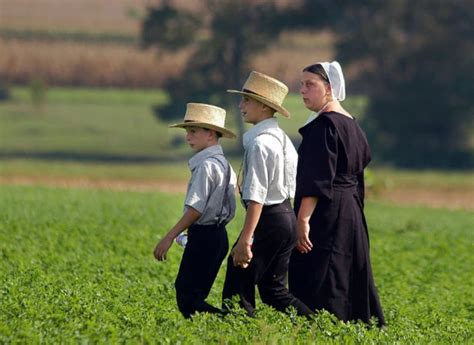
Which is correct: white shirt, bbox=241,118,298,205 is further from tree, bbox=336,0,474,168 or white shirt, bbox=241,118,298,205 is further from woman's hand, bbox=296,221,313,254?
tree, bbox=336,0,474,168

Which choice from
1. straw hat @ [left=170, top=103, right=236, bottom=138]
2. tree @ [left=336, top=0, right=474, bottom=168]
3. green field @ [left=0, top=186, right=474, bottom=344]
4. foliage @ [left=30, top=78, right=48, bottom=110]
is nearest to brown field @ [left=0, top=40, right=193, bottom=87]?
foliage @ [left=30, top=78, right=48, bottom=110]

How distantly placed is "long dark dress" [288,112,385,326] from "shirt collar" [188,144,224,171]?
635 millimetres

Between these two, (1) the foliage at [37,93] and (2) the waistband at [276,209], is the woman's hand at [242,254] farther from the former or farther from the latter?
(1) the foliage at [37,93]

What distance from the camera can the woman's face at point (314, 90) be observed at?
10.7 metres

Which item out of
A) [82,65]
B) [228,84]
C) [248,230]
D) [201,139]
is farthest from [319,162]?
[82,65]

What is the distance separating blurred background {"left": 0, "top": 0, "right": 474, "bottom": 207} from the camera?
2275 inches

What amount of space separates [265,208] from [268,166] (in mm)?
316

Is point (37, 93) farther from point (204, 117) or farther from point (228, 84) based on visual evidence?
point (204, 117)

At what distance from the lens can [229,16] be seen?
210ft

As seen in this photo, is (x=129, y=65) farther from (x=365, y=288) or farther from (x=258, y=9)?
(x=365, y=288)

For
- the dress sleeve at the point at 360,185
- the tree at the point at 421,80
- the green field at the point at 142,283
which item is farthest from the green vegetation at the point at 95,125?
the dress sleeve at the point at 360,185

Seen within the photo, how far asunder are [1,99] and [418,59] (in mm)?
23245

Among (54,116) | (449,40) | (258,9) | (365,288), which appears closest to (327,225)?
(365,288)

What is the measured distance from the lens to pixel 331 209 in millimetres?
10820
